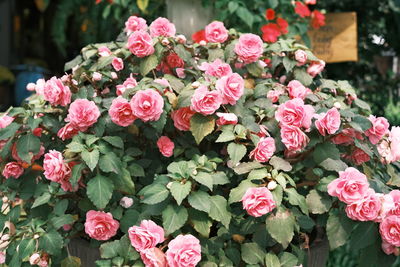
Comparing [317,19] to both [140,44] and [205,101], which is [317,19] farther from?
[205,101]

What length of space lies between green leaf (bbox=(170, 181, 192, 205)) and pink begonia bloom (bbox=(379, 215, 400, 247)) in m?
0.44

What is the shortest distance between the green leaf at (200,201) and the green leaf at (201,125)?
156mm

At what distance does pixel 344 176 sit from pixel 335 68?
282 centimetres

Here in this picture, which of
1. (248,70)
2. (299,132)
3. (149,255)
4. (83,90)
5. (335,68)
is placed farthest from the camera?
(335,68)

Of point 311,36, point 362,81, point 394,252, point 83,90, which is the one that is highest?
point 83,90

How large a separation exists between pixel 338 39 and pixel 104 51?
1.63 metres

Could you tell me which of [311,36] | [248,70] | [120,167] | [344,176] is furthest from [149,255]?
[311,36]

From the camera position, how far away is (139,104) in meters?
1.36

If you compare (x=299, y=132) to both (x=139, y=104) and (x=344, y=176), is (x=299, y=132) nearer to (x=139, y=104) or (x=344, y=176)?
(x=344, y=176)

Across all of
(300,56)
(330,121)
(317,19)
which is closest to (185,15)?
(300,56)

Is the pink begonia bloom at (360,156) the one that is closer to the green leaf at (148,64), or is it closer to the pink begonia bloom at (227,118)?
the pink begonia bloom at (227,118)

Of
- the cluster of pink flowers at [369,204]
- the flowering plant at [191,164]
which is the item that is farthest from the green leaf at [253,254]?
Result: the cluster of pink flowers at [369,204]

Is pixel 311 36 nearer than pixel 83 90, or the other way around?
pixel 83 90

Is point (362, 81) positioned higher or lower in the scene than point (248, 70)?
lower
